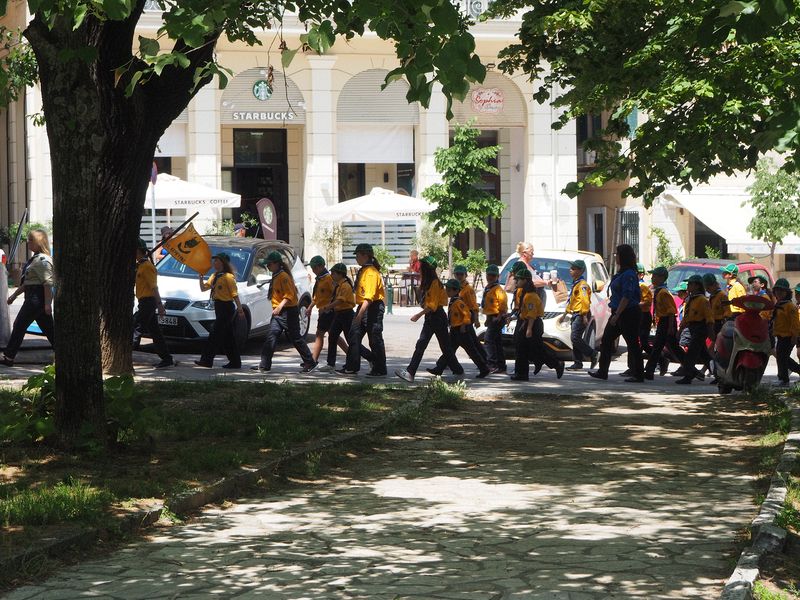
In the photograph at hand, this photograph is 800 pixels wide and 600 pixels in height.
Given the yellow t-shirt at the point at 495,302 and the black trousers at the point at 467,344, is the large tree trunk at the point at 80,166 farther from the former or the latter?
the yellow t-shirt at the point at 495,302

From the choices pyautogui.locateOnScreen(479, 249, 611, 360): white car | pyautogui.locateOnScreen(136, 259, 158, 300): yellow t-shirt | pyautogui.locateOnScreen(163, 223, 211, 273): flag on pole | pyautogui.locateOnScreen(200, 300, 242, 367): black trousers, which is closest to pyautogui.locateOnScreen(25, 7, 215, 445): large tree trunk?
pyautogui.locateOnScreen(136, 259, 158, 300): yellow t-shirt

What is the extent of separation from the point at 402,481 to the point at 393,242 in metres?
27.6

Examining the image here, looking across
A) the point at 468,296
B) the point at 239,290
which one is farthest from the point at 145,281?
the point at 468,296

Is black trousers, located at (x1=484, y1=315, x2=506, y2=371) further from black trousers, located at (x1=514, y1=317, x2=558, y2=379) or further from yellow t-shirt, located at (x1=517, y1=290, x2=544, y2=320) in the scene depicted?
yellow t-shirt, located at (x1=517, y1=290, x2=544, y2=320)

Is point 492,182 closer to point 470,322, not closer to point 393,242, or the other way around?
point 393,242

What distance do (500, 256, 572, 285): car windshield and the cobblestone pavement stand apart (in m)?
9.88

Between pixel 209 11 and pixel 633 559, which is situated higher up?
pixel 209 11

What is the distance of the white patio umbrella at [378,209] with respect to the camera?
104 feet

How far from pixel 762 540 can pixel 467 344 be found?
31.8ft

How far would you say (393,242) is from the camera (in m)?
36.8

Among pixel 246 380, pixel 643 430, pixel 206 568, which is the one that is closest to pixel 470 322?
pixel 246 380

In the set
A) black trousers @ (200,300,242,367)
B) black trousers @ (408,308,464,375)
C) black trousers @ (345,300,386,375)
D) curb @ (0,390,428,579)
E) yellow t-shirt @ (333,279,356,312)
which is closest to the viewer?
curb @ (0,390,428,579)

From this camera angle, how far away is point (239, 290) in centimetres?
1919

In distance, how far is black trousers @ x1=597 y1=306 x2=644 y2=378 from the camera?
53.2ft
